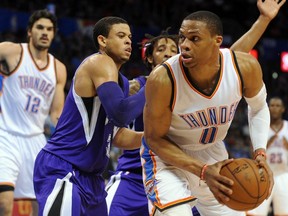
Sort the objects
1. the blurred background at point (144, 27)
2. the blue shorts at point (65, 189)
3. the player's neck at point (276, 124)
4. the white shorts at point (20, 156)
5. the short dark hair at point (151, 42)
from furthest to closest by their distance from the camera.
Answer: the blurred background at point (144, 27) < the player's neck at point (276, 124) < the white shorts at point (20, 156) < the short dark hair at point (151, 42) < the blue shorts at point (65, 189)

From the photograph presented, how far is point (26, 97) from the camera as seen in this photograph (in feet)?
20.3

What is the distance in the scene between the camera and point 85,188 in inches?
166

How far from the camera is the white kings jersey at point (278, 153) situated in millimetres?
8555

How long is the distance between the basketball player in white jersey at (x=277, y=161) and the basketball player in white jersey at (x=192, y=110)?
13.8 feet

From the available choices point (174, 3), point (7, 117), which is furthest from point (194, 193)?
point (174, 3)

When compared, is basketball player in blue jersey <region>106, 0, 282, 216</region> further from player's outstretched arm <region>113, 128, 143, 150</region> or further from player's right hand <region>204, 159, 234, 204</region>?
player's right hand <region>204, 159, 234, 204</region>

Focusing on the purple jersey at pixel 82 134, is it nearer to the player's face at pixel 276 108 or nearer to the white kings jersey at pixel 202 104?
the white kings jersey at pixel 202 104

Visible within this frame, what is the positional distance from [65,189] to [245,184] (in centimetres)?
118

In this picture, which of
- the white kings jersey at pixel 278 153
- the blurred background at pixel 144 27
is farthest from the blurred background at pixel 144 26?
the white kings jersey at pixel 278 153

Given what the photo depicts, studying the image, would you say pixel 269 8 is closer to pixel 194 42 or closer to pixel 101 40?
pixel 194 42

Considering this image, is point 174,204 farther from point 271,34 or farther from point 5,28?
point 271,34

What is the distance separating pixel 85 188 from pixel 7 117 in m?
2.18

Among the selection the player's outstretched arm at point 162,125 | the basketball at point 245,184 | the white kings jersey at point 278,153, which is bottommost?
the white kings jersey at point 278,153

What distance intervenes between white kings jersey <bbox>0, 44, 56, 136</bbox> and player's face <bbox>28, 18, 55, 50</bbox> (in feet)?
0.37
